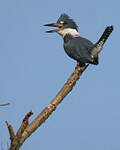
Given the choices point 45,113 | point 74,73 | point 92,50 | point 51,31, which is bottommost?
point 45,113

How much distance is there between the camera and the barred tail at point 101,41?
184 inches

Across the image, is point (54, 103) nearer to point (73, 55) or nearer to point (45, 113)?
point (45, 113)

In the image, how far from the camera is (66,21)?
5816mm

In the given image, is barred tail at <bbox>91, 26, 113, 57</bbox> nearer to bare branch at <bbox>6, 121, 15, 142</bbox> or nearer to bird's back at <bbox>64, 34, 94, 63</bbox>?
bird's back at <bbox>64, 34, 94, 63</bbox>

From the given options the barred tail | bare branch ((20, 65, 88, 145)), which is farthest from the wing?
bare branch ((20, 65, 88, 145))

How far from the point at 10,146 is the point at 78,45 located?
2.36m

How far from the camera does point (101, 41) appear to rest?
15.8 feet

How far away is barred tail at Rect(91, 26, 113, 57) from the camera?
4675 mm

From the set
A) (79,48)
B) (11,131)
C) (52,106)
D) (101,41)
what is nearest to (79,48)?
(79,48)


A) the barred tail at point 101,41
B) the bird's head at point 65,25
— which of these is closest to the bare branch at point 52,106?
the barred tail at point 101,41

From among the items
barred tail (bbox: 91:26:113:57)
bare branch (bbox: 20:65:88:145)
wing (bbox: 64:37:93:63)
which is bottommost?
bare branch (bbox: 20:65:88:145)

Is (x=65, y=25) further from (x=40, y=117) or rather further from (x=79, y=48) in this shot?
(x=40, y=117)

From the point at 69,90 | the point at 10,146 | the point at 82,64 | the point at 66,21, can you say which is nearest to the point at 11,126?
the point at 10,146

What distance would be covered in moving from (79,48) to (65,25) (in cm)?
81
